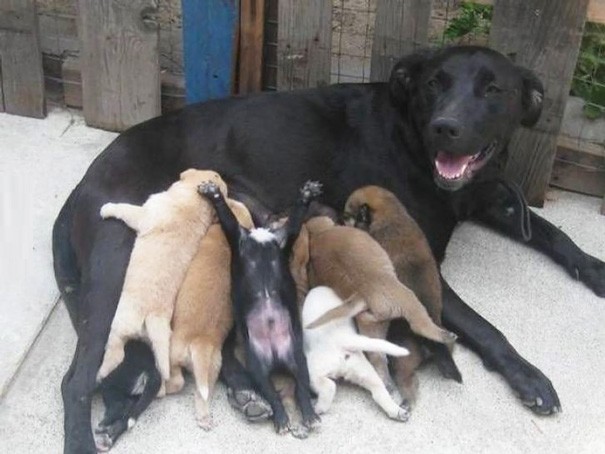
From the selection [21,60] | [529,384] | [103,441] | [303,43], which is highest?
[303,43]

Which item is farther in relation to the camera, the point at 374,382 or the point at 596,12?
the point at 596,12

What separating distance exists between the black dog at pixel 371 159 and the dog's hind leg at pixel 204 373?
0.30ft

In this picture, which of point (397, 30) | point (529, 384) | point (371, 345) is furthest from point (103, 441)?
point (397, 30)

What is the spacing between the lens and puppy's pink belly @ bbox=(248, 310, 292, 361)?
111 inches

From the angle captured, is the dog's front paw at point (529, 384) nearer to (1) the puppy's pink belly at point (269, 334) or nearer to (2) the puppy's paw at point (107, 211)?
(1) the puppy's pink belly at point (269, 334)

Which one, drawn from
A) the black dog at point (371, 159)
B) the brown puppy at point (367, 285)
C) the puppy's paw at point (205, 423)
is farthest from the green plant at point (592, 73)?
the puppy's paw at point (205, 423)

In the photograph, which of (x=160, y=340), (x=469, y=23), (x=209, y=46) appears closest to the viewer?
(x=160, y=340)

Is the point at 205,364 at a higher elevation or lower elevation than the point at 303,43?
lower

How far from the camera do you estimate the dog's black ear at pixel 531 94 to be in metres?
3.38

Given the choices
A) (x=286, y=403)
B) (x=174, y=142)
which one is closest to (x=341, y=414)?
(x=286, y=403)

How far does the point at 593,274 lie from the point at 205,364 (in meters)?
1.57

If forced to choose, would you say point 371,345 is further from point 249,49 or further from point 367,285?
point 249,49

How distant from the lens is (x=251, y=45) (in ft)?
12.9

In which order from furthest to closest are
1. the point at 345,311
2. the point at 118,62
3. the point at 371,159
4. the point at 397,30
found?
the point at 118,62 < the point at 397,30 < the point at 371,159 < the point at 345,311
